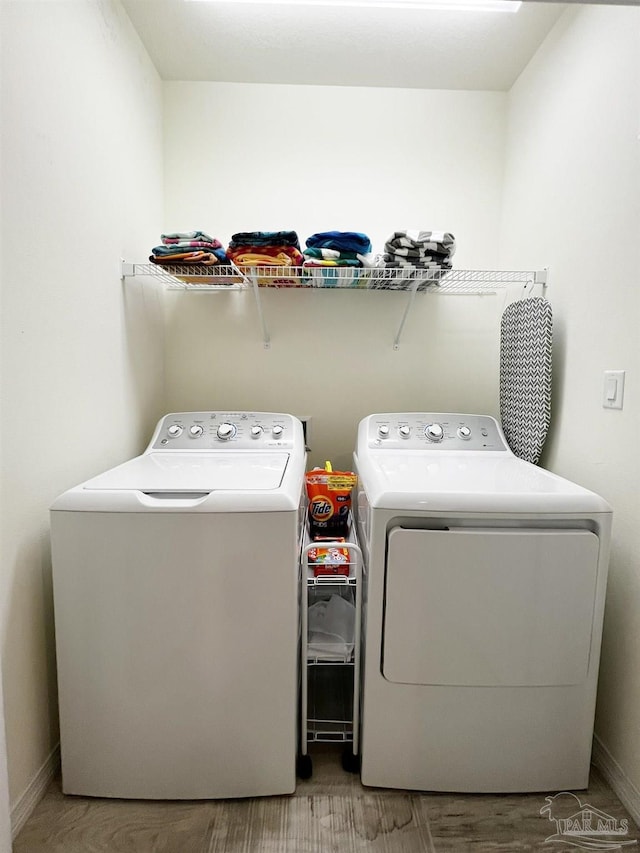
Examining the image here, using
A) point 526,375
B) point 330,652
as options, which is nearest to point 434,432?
point 526,375

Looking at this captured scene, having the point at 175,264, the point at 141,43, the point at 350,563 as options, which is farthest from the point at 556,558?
the point at 141,43

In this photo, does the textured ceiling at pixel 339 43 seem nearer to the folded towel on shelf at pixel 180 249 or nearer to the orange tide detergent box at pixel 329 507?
the folded towel on shelf at pixel 180 249

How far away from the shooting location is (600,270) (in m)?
1.47

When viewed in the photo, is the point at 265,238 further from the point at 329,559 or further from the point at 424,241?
the point at 329,559

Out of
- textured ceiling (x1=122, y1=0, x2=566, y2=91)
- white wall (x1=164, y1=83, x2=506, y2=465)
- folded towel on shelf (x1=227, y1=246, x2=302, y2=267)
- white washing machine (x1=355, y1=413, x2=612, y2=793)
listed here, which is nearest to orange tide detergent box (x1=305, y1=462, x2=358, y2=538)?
white washing machine (x1=355, y1=413, x2=612, y2=793)

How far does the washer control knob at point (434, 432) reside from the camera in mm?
1871

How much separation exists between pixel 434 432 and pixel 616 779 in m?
1.19

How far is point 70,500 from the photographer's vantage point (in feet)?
3.88

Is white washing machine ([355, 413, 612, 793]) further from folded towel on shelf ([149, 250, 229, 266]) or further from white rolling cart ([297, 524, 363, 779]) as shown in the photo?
folded towel on shelf ([149, 250, 229, 266])

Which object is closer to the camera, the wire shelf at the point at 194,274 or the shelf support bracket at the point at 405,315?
the wire shelf at the point at 194,274

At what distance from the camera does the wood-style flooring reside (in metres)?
1.17

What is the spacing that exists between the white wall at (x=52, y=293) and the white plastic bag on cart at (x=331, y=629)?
77 cm

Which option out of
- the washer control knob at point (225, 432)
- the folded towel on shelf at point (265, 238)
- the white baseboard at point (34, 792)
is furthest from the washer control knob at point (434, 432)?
the white baseboard at point (34, 792)

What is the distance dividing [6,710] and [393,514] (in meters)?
1.08
